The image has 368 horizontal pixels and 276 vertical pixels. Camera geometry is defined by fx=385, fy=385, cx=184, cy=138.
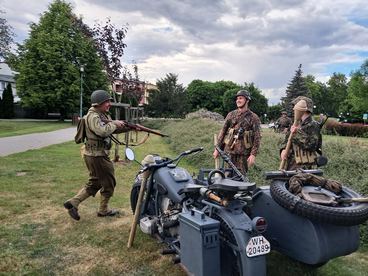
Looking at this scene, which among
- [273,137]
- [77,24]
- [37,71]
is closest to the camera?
[273,137]

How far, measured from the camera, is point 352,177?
6254 millimetres

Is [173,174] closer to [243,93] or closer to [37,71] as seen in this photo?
[243,93]

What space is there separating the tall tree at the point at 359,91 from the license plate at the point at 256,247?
259 ft

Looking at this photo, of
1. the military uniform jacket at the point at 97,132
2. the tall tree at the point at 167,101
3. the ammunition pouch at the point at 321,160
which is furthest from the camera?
the tall tree at the point at 167,101

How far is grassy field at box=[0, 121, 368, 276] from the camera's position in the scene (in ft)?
13.6

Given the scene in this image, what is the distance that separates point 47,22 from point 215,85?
5156 cm

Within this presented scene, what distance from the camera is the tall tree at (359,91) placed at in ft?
246

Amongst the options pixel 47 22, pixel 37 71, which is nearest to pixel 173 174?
pixel 37 71

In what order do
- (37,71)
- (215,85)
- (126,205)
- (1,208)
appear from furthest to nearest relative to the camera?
(215,85) < (37,71) < (126,205) < (1,208)

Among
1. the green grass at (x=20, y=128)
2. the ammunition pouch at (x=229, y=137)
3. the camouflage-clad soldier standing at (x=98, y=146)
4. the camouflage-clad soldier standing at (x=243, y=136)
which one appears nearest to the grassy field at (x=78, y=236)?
the camouflage-clad soldier standing at (x=98, y=146)

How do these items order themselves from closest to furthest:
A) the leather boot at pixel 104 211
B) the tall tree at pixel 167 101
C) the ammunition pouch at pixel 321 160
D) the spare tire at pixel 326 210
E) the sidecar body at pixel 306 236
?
the spare tire at pixel 326 210 → the sidecar body at pixel 306 236 → the ammunition pouch at pixel 321 160 → the leather boot at pixel 104 211 → the tall tree at pixel 167 101

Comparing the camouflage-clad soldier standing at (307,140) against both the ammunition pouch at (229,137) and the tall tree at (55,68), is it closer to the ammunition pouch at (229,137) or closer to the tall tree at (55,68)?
the ammunition pouch at (229,137)

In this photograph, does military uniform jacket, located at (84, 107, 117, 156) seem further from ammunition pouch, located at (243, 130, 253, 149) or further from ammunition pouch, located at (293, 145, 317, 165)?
ammunition pouch, located at (293, 145, 317, 165)

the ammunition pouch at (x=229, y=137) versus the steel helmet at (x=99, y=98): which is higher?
the steel helmet at (x=99, y=98)
